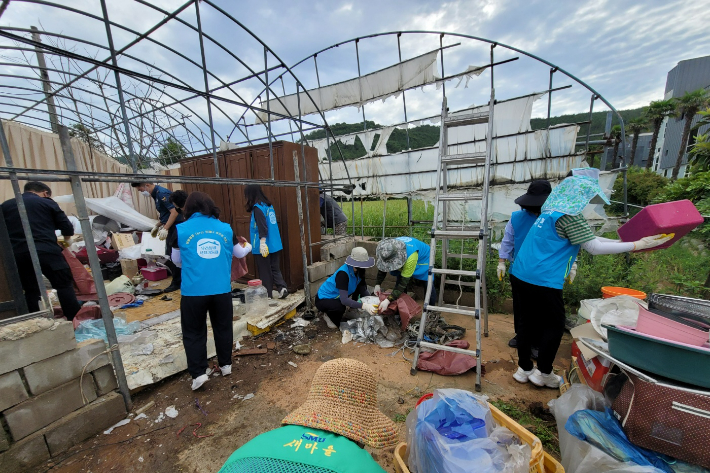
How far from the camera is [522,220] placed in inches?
131

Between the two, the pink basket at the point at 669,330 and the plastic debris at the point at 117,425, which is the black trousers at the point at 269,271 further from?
the pink basket at the point at 669,330

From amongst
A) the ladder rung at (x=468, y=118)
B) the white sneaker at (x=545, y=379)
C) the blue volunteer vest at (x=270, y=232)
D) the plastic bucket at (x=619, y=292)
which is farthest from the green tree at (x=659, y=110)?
the blue volunteer vest at (x=270, y=232)

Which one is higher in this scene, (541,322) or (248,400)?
(541,322)

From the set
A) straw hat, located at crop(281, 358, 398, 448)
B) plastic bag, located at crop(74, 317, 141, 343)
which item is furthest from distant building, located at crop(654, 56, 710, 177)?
plastic bag, located at crop(74, 317, 141, 343)

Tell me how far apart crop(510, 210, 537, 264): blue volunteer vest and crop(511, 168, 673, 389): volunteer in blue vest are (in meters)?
0.64

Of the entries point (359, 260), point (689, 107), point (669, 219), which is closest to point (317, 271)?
point (359, 260)

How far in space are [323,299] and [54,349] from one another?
2.90 meters

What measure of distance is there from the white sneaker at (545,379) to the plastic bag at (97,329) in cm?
480

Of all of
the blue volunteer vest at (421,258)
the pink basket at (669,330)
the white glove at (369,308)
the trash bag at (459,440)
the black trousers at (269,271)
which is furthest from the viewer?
the black trousers at (269,271)

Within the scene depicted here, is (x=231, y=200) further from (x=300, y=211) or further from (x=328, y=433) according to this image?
(x=328, y=433)

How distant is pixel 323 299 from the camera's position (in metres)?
4.38

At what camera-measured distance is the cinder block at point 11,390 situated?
6.45 ft

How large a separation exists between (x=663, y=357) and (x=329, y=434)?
185 centimetres

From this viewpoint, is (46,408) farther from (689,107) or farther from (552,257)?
(689,107)
